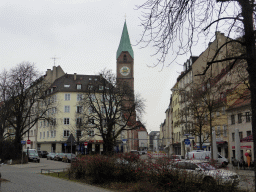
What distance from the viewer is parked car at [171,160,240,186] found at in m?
11.0

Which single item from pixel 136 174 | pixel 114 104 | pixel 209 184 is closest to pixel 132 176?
pixel 136 174

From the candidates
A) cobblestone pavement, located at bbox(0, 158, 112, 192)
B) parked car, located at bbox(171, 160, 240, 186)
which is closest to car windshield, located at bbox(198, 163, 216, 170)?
parked car, located at bbox(171, 160, 240, 186)

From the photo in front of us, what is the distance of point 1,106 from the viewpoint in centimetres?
4306

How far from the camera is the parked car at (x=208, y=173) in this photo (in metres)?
11.0

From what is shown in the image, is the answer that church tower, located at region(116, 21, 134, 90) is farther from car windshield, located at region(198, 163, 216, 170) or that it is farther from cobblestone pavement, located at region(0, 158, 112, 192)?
car windshield, located at region(198, 163, 216, 170)

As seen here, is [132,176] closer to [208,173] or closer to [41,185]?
[41,185]

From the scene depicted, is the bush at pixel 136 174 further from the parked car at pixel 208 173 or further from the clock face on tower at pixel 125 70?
the clock face on tower at pixel 125 70

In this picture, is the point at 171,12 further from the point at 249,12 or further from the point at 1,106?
the point at 1,106

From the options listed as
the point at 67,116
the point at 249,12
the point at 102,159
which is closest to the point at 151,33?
the point at 249,12

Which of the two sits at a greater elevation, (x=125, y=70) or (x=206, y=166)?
(x=125, y=70)

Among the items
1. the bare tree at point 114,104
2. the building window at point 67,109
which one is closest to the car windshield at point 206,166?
the bare tree at point 114,104

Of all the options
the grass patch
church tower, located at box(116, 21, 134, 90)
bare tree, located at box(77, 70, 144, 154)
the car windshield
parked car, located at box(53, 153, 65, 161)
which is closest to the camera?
the grass patch

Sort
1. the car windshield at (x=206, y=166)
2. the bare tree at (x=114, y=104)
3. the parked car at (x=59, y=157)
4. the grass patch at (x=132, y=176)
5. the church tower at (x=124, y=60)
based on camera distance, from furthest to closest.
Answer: the church tower at (x=124, y=60) → the parked car at (x=59, y=157) → the bare tree at (x=114, y=104) → the car windshield at (x=206, y=166) → the grass patch at (x=132, y=176)

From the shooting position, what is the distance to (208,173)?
11484 millimetres
